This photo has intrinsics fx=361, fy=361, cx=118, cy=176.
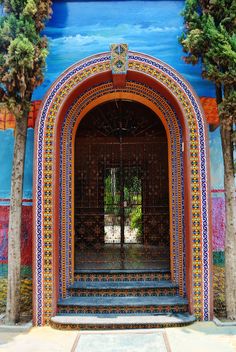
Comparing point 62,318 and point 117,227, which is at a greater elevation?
point 117,227

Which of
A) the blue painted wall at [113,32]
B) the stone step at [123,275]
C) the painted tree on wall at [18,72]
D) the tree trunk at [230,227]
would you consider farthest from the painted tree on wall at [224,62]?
the painted tree on wall at [18,72]

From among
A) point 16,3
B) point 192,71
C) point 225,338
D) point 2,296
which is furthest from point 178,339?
point 16,3

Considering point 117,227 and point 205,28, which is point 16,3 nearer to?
point 205,28

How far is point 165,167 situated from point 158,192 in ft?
2.53

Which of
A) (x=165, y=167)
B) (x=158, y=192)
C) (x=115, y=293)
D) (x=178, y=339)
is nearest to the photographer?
(x=178, y=339)

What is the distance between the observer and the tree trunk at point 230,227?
5.55m

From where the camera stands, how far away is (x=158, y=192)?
25.7 feet

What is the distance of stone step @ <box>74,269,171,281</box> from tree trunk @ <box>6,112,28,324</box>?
3.84 ft

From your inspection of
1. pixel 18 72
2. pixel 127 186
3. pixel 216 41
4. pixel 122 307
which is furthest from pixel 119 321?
pixel 216 41

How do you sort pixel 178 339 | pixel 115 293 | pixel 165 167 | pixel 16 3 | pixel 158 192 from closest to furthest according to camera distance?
pixel 178 339 → pixel 16 3 → pixel 115 293 → pixel 165 167 → pixel 158 192

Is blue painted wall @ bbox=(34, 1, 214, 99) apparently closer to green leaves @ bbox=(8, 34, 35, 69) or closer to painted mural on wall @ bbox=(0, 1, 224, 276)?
painted mural on wall @ bbox=(0, 1, 224, 276)

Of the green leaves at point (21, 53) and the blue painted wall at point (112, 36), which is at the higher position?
the blue painted wall at point (112, 36)

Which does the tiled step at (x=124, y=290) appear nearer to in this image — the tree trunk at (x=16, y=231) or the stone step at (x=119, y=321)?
the stone step at (x=119, y=321)

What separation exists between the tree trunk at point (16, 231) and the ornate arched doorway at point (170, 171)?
0.25 m
